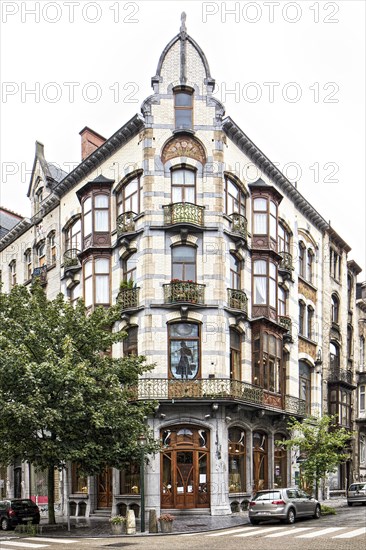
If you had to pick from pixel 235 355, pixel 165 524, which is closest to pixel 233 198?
pixel 235 355

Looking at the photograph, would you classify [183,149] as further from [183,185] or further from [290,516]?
[290,516]

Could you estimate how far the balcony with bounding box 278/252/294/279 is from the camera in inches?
1529

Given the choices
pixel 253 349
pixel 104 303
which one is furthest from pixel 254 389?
pixel 104 303

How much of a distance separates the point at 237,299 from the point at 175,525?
35.3 feet

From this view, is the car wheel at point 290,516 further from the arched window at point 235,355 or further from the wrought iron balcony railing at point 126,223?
the wrought iron balcony railing at point 126,223

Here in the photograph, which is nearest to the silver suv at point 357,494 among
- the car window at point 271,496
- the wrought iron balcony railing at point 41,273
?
the car window at point 271,496

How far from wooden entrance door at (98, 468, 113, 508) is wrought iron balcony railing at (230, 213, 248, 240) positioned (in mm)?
12212

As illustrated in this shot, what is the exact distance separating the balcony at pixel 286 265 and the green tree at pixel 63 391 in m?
12.4

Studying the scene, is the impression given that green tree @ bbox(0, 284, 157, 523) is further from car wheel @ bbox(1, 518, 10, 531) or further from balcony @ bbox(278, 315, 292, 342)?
balcony @ bbox(278, 315, 292, 342)

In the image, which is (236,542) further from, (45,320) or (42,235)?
(42,235)

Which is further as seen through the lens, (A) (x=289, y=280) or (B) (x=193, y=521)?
(A) (x=289, y=280)

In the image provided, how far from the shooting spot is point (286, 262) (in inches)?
1560

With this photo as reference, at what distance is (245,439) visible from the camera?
33750 mm

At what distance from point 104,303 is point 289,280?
423 inches
